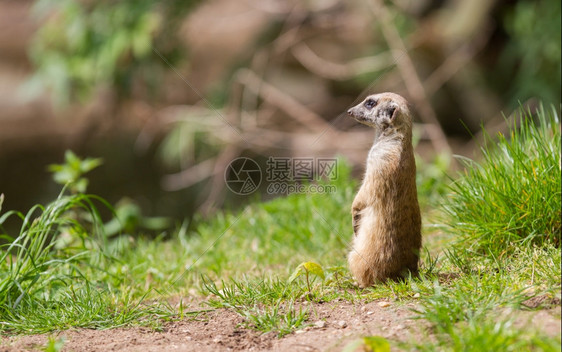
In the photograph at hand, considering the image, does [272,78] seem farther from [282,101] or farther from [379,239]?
[379,239]

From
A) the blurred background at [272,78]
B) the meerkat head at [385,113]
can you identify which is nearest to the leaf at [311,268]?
the meerkat head at [385,113]

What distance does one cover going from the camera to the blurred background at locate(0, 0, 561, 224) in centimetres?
591

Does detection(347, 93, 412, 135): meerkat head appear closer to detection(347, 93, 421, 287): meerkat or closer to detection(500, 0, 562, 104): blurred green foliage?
detection(347, 93, 421, 287): meerkat

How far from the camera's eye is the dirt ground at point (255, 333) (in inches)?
89.4

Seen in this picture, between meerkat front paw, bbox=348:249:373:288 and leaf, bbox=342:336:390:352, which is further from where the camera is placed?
meerkat front paw, bbox=348:249:373:288

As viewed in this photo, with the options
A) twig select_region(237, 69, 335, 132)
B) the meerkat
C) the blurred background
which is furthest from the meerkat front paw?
twig select_region(237, 69, 335, 132)

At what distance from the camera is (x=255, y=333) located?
2.49 meters

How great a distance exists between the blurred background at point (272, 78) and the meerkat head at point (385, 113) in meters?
1.47

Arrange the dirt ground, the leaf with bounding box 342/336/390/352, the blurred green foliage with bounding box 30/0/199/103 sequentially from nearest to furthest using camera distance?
1. the leaf with bounding box 342/336/390/352
2. the dirt ground
3. the blurred green foliage with bounding box 30/0/199/103

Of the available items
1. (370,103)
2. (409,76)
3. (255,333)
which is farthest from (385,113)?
(409,76)

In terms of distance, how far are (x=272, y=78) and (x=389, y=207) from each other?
7.92m

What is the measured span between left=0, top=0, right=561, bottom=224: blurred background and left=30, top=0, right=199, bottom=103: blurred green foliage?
0.01 m

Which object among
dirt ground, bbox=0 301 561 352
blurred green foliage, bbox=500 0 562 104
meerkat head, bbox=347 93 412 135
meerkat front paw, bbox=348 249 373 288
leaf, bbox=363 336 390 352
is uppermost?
blurred green foliage, bbox=500 0 562 104

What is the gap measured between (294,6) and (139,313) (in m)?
5.10
